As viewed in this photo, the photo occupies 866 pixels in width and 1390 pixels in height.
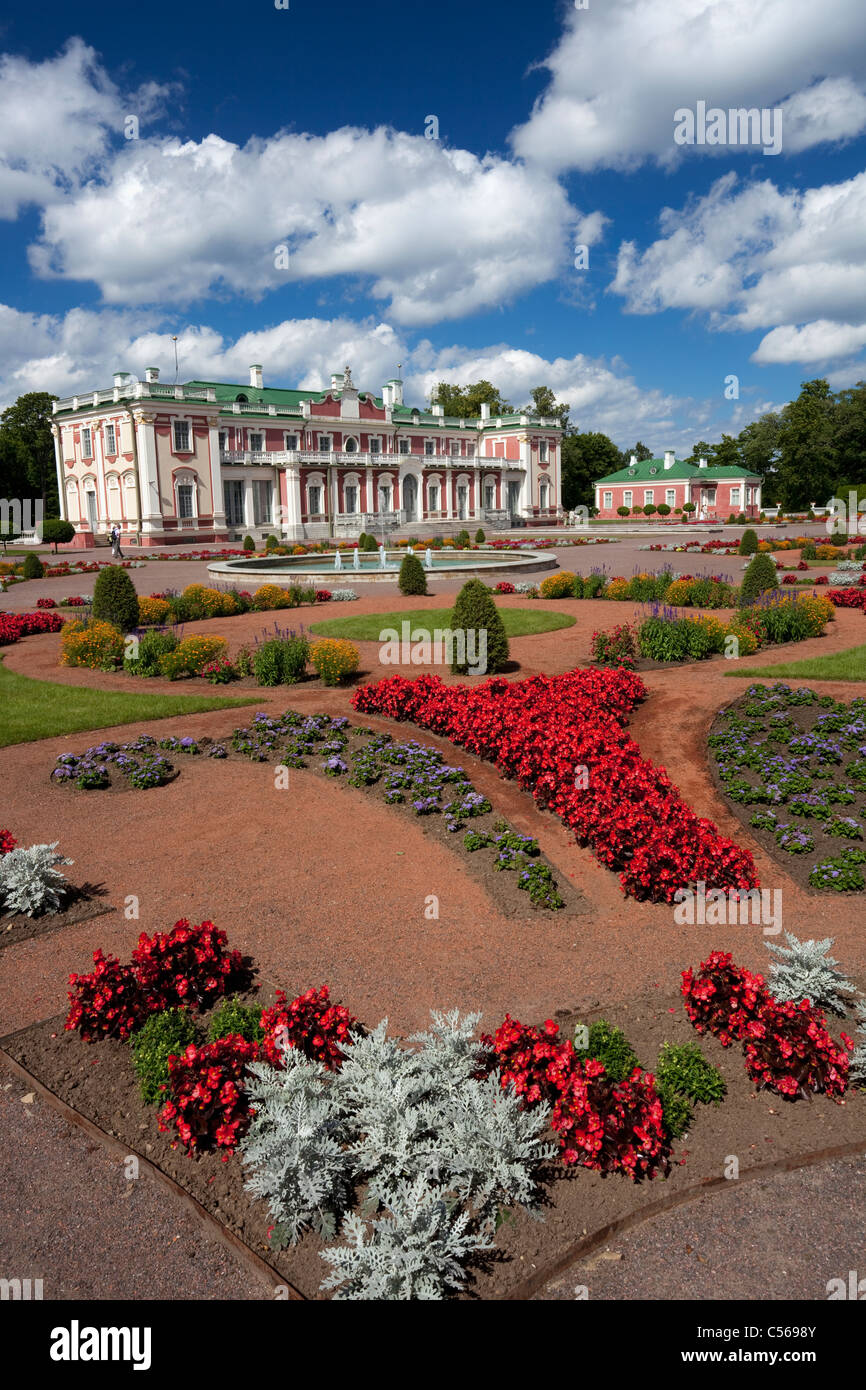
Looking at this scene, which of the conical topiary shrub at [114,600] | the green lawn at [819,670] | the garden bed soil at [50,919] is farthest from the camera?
the conical topiary shrub at [114,600]

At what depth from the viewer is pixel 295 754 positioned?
9.13m

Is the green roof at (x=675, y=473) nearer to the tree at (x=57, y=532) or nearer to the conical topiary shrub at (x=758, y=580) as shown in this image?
the tree at (x=57, y=532)

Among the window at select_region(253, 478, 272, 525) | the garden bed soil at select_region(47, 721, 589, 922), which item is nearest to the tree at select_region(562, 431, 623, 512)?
the window at select_region(253, 478, 272, 525)

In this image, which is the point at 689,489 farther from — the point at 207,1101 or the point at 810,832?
the point at 207,1101

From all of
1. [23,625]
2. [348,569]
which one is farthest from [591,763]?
[348,569]

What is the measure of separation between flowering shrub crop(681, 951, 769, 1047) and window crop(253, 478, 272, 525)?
5025 centimetres

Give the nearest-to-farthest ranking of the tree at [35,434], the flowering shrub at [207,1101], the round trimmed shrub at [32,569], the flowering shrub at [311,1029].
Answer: the flowering shrub at [207,1101] < the flowering shrub at [311,1029] < the round trimmed shrub at [32,569] < the tree at [35,434]

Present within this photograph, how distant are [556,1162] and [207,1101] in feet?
4.91

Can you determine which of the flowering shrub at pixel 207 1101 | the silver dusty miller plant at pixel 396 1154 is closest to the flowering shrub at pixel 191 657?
the flowering shrub at pixel 207 1101

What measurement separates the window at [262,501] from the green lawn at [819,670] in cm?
4362

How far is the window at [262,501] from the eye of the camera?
5172 centimetres

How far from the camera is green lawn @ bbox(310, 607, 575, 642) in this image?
51.9ft
